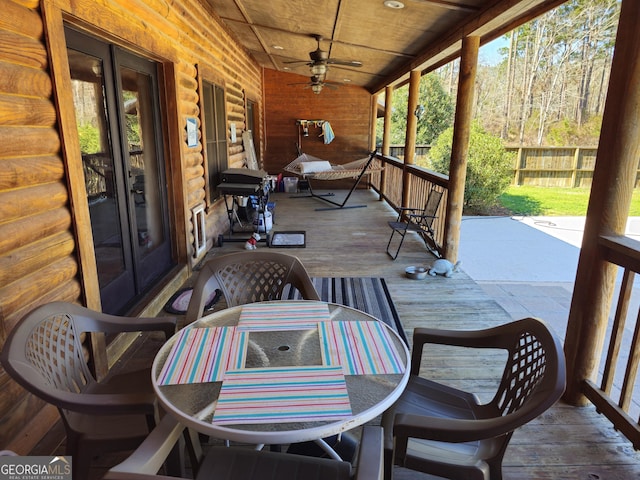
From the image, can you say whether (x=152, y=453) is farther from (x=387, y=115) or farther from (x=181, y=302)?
(x=387, y=115)

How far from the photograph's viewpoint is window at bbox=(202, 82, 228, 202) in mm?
4754

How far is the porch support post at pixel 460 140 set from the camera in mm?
3918

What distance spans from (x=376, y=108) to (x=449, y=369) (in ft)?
28.3

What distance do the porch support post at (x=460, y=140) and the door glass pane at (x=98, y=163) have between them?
3.20 meters

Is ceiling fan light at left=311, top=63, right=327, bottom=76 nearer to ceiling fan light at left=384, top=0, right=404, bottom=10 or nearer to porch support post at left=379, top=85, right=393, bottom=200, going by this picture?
ceiling fan light at left=384, top=0, right=404, bottom=10

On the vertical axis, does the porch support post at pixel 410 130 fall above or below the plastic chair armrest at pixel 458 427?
above

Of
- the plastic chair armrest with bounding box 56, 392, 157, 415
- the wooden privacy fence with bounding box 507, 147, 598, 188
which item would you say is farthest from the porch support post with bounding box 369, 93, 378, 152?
the plastic chair armrest with bounding box 56, 392, 157, 415

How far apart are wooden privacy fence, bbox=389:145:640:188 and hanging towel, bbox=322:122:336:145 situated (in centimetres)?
188

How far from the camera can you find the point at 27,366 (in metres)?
1.24

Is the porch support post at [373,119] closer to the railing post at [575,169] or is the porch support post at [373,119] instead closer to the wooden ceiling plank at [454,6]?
the railing post at [575,169]

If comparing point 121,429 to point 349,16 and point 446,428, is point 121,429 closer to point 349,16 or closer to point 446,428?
point 446,428

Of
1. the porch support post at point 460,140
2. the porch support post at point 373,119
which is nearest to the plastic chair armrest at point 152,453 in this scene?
the porch support post at point 460,140

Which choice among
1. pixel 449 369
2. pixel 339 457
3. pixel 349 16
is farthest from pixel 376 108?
pixel 339 457

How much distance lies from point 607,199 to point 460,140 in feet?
7.83
